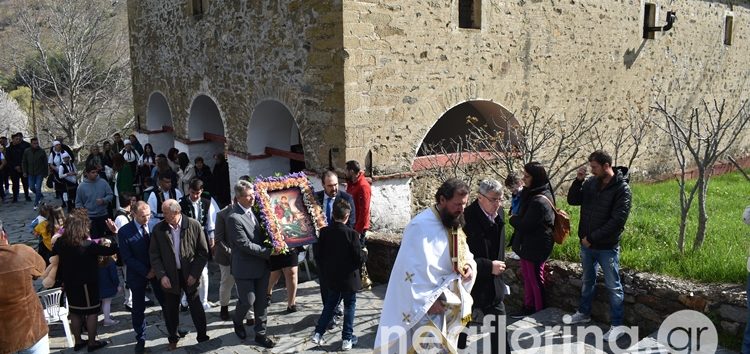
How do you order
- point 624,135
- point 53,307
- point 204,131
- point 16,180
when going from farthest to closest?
point 16,180 → point 204,131 → point 624,135 → point 53,307

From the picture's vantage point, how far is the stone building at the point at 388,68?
804 cm

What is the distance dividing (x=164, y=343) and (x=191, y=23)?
722 centimetres

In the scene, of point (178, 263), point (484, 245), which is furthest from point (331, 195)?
point (484, 245)

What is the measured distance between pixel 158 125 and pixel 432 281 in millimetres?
12438

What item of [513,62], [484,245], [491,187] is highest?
[513,62]

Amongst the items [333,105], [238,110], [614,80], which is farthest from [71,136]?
[614,80]

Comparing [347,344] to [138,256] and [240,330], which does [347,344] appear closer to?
[240,330]

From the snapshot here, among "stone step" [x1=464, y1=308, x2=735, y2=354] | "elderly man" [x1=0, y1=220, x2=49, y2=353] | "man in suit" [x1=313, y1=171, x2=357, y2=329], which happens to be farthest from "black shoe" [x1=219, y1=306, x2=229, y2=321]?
"stone step" [x1=464, y1=308, x2=735, y2=354]

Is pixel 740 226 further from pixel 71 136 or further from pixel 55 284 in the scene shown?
pixel 71 136

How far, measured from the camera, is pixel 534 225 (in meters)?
5.32

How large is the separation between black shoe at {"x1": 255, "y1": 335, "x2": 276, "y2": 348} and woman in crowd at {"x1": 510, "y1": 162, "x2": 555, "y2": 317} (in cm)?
247

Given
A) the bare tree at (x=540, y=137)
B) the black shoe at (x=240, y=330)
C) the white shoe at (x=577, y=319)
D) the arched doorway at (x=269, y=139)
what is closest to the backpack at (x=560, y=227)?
the white shoe at (x=577, y=319)

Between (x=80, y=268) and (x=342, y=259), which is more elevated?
(x=342, y=259)

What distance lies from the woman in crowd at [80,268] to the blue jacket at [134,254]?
0.27 meters
